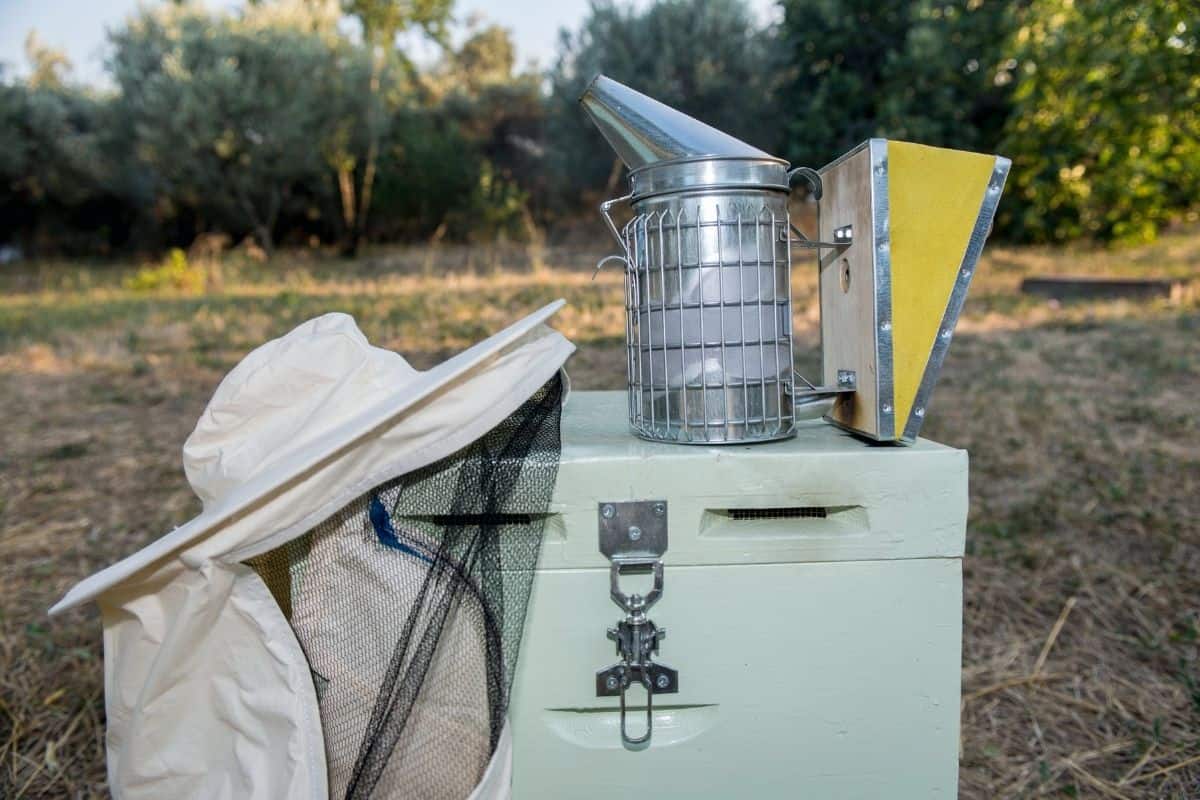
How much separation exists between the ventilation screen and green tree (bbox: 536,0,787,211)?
25.6 ft

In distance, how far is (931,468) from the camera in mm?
1139

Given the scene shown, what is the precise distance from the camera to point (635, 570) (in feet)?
3.79

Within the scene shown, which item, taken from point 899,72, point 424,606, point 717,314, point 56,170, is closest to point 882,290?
point 717,314

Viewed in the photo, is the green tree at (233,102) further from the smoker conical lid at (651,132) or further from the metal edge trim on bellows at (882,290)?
the metal edge trim on bellows at (882,290)

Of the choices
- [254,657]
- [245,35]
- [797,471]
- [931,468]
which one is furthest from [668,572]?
[245,35]

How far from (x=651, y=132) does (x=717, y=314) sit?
0.85ft

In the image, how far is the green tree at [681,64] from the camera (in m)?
8.69

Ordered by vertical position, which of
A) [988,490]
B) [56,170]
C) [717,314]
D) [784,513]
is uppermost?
[56,170]

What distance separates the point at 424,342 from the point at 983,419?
241 cm

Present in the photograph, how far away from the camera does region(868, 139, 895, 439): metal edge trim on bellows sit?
1.13 m

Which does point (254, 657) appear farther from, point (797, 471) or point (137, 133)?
point (137, 133)

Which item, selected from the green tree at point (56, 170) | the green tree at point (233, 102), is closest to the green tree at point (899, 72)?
the green tree at point (233, 102)

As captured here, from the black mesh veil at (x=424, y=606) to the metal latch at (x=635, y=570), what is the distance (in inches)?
3.9

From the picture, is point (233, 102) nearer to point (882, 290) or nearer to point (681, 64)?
point (681, 64)
